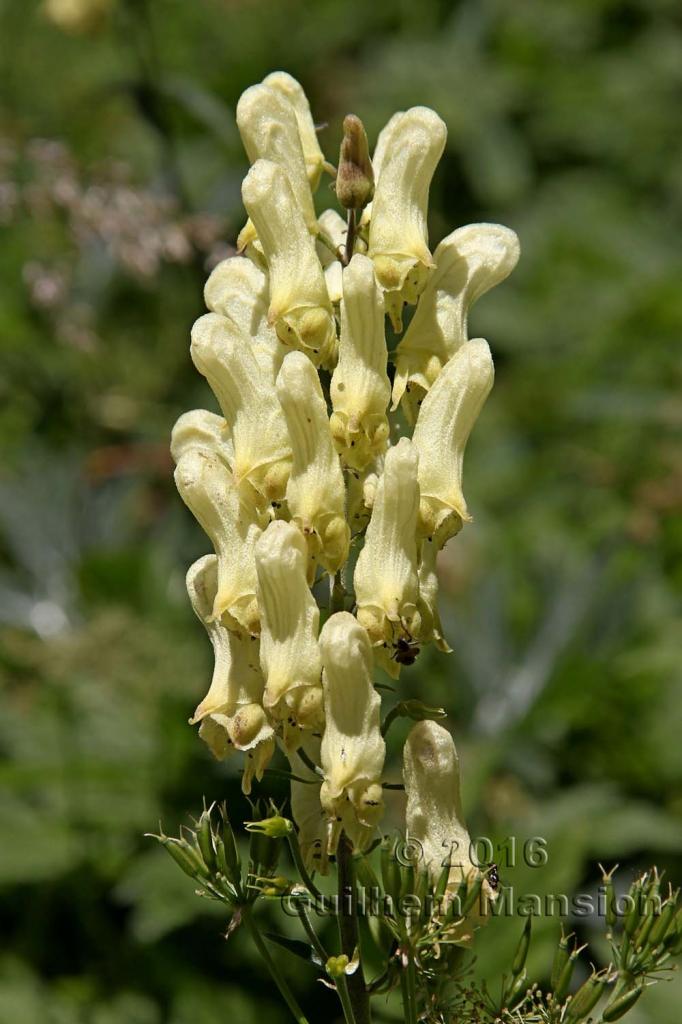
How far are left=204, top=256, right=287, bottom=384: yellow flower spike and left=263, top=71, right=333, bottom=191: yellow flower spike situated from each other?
19 cm

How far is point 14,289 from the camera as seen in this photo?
5.15 metres

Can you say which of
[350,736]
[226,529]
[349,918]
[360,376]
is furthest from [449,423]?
[349,918]

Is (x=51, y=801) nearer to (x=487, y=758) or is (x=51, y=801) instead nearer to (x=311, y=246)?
(x=487, y=758)

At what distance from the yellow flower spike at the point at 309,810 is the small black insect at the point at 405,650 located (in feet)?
0.68

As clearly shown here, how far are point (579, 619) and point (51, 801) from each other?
1.69 metres

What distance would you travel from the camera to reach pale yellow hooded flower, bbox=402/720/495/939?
1883 millimetres

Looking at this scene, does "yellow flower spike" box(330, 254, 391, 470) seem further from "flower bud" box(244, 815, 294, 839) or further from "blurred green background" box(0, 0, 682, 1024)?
"blurred green background" box(0, 0, 682, 1024)

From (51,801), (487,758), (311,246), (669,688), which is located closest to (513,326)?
(669,688)

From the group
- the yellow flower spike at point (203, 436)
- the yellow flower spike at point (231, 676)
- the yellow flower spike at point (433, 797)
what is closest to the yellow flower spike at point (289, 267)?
the yellow flower spike at point (203, 436)

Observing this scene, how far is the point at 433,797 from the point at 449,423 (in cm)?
56

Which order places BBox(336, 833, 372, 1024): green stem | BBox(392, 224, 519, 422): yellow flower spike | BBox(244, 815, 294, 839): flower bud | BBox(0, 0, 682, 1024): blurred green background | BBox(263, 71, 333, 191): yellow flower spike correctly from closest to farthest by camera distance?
BBox(244, 815, 294, 839): flower bud
BBox(336, 833, 372, 1024): green stem
BBox(392, 224, 519, 422): yellow flower spike
BBox(263, 71, 333, 191): yellow flower spike
BBox(0, 0, 682, 1024): blurred green background

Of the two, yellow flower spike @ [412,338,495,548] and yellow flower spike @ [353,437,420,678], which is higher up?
yellow flower spike @ [412,338,495,548]

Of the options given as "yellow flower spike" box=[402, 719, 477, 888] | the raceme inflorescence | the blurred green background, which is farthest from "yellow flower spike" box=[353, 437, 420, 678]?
the blurred green background

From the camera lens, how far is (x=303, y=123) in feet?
6.95
